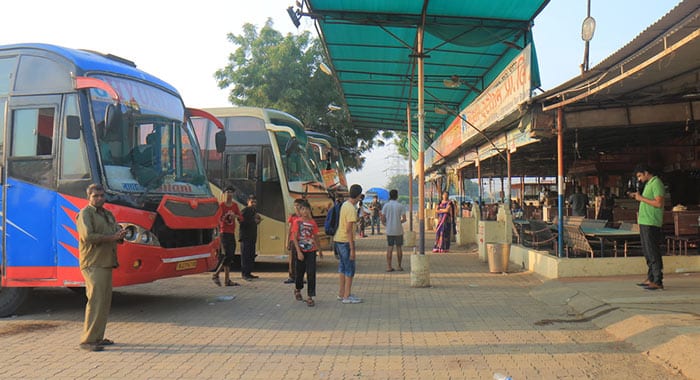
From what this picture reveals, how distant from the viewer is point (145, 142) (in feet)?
25.7

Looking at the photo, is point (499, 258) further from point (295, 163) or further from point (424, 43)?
point (424, 43)

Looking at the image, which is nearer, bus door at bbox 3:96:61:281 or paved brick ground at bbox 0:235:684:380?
paved brick ground at bbox 0:235:684:380

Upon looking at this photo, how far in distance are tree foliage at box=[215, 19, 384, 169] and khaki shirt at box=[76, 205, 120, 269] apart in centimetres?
2042

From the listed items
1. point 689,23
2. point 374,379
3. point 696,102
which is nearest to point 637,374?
point 374,379

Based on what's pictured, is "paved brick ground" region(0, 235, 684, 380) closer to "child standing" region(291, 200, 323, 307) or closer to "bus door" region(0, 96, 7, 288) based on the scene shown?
"child standing" region(291, 200, 323, 307)

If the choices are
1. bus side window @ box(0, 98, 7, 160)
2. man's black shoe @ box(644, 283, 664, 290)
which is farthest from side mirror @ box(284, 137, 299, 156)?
man's black shoe @ box(644, 283, 664, 290)

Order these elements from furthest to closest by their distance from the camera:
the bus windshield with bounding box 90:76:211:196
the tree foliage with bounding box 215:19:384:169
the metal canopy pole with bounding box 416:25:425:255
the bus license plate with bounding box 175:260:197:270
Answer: the tree foliage with bounding box 215:19:384:169
the metal canopy pole with bounding box 416:25:425:255
the bus license plate with bounding box 175:260:197:270
the bus windshield with bounding box 90:76:211:196

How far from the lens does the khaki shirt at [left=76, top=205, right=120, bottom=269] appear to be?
19.1ft

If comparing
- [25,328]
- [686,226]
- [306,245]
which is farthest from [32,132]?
[686,226]

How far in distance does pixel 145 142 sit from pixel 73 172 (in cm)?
108

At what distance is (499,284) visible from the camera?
1028 centimetres

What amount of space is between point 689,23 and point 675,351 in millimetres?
3603

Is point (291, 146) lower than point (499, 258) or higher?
higher

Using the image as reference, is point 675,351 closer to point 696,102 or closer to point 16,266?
point 696,102
